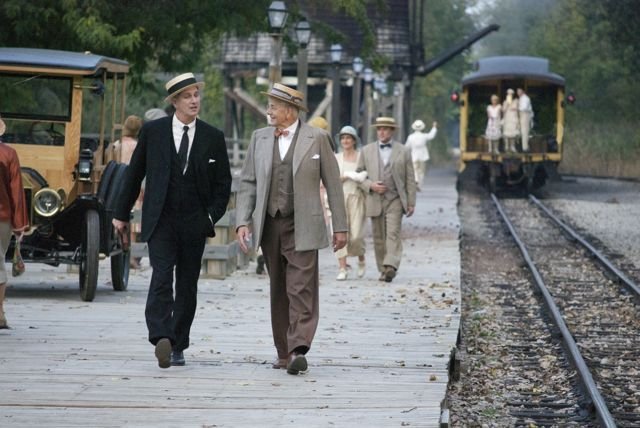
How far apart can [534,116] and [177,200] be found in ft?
101

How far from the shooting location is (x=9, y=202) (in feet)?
36.1

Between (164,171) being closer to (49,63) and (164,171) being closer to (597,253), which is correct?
(49,63)

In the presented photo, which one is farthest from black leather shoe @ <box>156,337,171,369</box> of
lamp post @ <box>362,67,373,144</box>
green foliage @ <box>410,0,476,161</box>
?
green foliage @ <box>410,0,476,161</box>

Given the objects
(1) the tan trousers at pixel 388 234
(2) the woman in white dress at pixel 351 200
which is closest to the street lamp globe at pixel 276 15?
(2) the woman in white dress at pixel 351 200

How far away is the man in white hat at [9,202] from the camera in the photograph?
428 inches

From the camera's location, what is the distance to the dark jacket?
9.36 m

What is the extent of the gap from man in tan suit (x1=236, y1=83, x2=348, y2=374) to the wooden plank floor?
39 cm

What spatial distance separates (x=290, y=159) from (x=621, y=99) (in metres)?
43.5

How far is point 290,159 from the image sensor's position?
31.2 ft

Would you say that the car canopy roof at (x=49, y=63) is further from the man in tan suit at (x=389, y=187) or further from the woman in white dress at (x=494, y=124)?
the woman in white dress at (x=494, y=124)

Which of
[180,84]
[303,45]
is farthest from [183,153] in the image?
[303,45]

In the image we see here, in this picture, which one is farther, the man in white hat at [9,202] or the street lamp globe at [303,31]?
the street lamp globe at [303,31]

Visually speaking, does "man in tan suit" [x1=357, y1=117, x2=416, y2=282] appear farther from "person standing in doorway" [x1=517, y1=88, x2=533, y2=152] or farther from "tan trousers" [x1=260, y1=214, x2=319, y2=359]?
"person standing in doorway" [x1=517, y1=88, x2=533, y2=152]

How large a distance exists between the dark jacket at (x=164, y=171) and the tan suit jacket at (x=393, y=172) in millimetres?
6638
